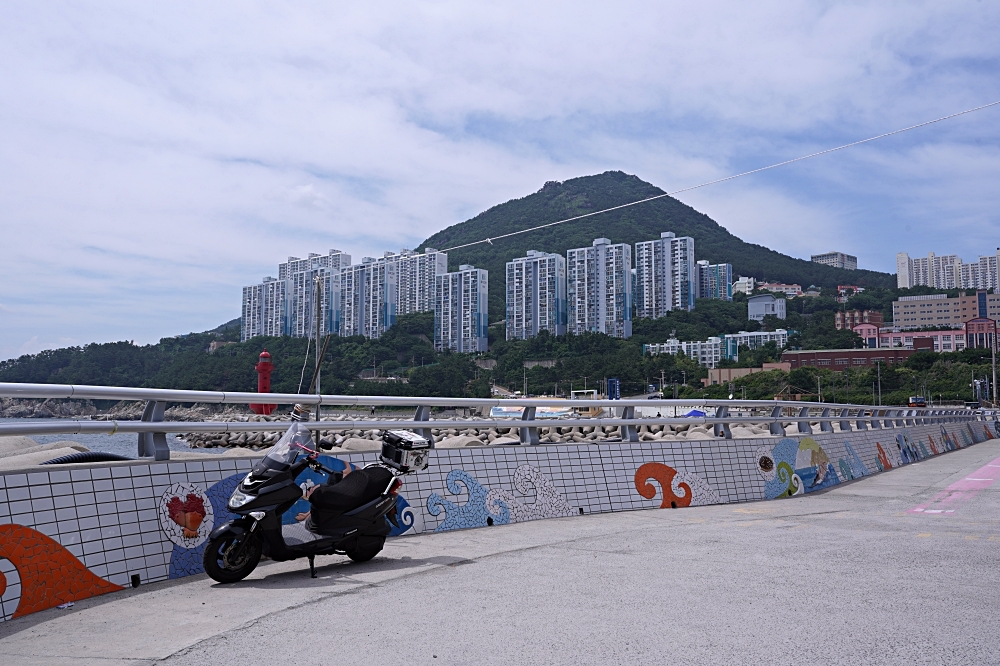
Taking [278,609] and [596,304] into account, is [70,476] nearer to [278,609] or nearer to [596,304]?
[278,609]

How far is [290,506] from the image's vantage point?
6.25 meters

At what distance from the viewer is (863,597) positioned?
5328 millimetres

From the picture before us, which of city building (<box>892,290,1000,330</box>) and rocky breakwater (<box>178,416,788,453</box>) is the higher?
city building (<box>892,290,1000,330</box>)

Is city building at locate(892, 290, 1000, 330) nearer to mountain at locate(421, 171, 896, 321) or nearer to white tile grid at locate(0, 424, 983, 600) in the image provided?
mountain at locate(421, 171, 896, 321)

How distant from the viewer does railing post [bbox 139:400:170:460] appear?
6328mm

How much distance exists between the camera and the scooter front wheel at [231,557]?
5.88m

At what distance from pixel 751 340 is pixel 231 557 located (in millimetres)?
137538

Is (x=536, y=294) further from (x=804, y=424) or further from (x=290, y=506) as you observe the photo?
(x=290, y=506)

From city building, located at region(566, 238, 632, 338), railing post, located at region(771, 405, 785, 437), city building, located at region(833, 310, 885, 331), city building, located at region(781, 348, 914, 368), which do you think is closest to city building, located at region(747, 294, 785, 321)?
city building, located at region(833, 310, 885, 331)

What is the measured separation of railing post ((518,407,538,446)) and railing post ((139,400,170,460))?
14.7 feet

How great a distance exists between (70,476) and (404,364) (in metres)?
54.7

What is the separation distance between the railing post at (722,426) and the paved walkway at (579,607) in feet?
13.5

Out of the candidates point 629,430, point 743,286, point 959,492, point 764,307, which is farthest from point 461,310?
point 743,286

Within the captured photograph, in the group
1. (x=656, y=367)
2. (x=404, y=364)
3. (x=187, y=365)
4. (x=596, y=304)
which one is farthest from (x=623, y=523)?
(x=596, y=304)
